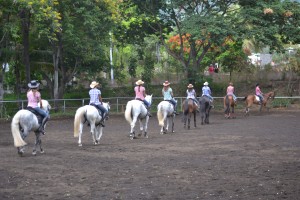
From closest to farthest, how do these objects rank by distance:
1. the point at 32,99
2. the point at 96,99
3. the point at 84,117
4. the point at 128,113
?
the point at 32,99, the point at 84,117, the point at 96,99, the point at 128,113

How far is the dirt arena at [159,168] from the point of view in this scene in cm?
1052

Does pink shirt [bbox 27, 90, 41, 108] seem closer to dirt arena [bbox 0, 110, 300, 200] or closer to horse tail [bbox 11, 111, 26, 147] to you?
horse tail [bbox 11, 111, 26, 147]

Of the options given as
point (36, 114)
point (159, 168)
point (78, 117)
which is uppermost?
point (36, 114)

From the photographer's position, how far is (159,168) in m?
13.5

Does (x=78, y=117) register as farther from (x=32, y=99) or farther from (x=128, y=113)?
(x=128, y=113)

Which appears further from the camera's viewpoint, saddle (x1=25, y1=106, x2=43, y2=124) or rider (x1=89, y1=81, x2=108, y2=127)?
rider (x1=89, y1=81, x2=108, y2=127)

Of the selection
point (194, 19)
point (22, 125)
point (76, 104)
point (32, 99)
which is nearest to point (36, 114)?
point (32, 99)

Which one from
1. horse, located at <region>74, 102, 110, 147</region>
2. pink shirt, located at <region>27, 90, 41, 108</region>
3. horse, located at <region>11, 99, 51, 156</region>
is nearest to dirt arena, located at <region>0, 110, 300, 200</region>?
horse, located at <region>11, 99, 51, 156</region>

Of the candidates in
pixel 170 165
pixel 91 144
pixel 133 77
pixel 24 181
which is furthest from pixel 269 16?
pixel 24 181

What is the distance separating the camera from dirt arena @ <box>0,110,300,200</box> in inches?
414

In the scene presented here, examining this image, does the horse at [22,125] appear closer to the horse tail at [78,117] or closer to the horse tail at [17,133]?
the horse tail at [17,133]

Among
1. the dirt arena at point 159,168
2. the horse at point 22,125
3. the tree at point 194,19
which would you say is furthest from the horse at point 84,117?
the tree at point 194,19

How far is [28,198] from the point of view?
10.1 meters

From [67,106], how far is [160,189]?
97.9ft
